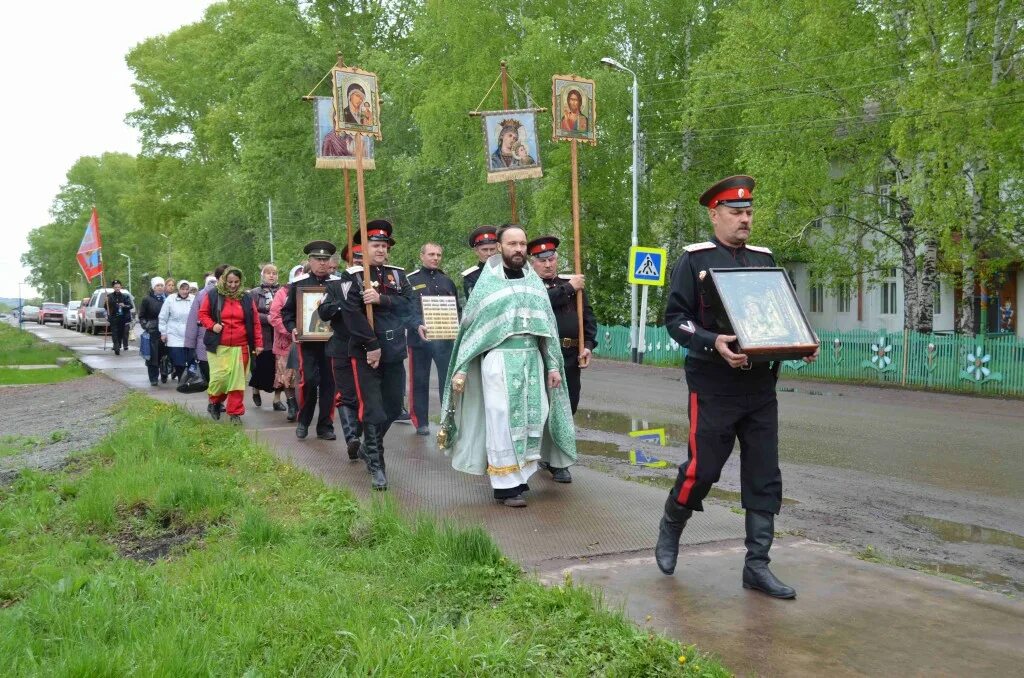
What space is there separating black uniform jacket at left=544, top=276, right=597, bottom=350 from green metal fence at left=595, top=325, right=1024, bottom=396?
1246cm

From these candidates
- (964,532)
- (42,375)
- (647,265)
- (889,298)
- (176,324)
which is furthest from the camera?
(889,298)

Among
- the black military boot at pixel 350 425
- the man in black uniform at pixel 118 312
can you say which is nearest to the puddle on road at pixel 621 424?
the black military boot at pixel 350 425

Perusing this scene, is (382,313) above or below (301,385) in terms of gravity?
above

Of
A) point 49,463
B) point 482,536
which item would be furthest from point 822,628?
point 49,463

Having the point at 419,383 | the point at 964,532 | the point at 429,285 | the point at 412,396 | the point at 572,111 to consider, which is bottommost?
the point at 964,532

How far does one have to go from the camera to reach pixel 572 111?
33.0 feet

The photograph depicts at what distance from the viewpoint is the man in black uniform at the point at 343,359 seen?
346 inches

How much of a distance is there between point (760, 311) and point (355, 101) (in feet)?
18.6

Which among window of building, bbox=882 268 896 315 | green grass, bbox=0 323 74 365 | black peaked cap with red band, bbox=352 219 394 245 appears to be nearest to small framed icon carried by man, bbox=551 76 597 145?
black peaked cap with red band, bbox=352 219 394 245

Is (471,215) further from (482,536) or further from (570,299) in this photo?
(482,536)

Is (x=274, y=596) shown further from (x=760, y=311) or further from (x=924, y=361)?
(x=924, y=361)

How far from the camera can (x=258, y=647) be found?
13.8ft

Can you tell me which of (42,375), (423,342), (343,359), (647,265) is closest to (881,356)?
(647,265)

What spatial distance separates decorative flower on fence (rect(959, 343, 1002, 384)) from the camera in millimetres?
18812
